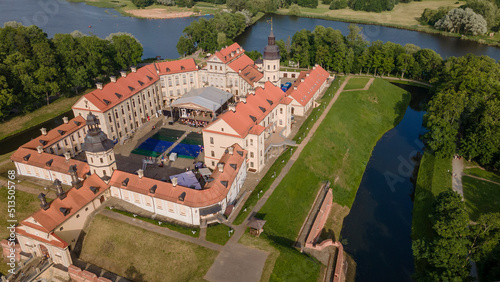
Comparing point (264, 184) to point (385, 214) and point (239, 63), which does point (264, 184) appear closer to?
point (385, 214)

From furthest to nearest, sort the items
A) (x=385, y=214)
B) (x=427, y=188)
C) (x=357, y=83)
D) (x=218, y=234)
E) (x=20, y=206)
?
(x=357, y=83), (x=427, y=188), (x=385, y=214), (x=20, y=206), (x=218, y=234)

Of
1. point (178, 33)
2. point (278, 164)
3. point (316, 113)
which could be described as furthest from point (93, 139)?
point (178, 33)

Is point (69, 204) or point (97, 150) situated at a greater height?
point (97, 150)

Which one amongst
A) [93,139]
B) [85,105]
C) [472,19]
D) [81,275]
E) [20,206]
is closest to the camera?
[81,275]

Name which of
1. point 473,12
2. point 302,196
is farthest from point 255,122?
point 473,12

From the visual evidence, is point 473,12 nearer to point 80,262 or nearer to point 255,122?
point 255,122

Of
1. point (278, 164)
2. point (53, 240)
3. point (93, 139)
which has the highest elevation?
point (93, 139)

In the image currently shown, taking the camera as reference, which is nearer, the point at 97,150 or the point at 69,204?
the point at 69,204

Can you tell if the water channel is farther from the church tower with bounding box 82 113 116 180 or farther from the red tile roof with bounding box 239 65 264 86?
the church tower with bounding box 82 113 116 180
